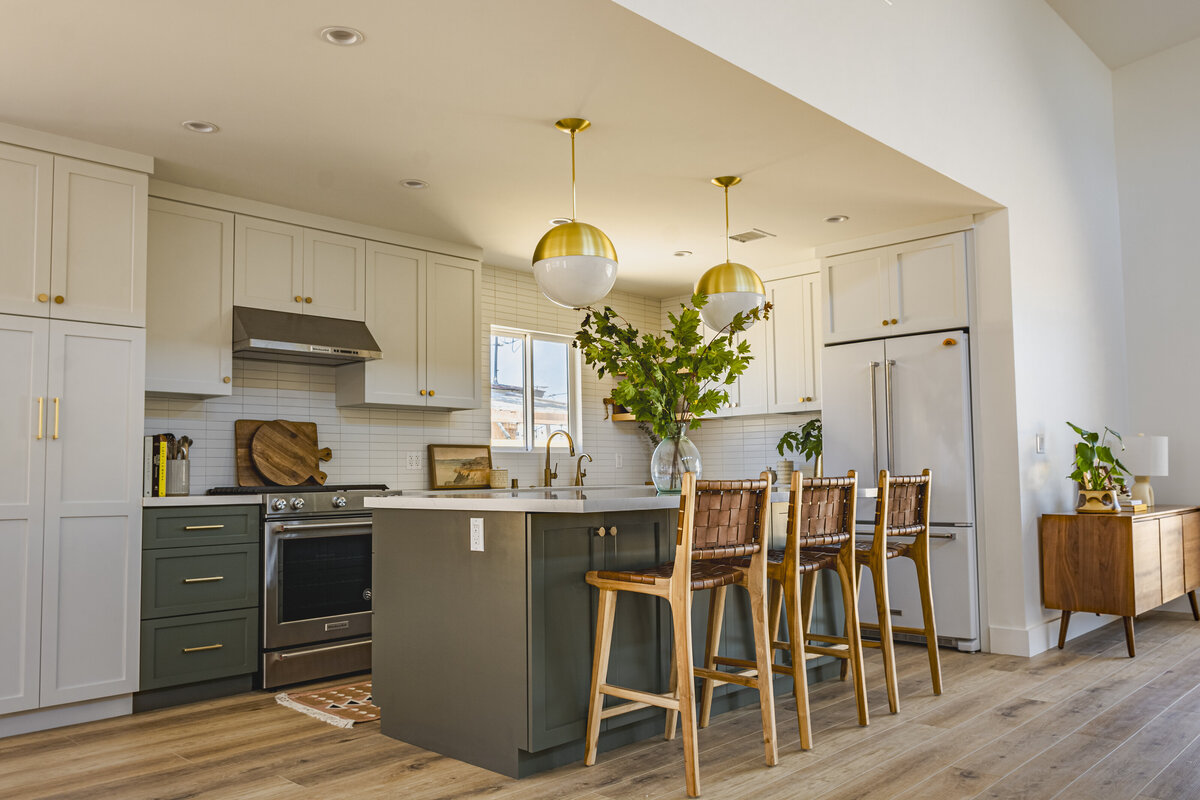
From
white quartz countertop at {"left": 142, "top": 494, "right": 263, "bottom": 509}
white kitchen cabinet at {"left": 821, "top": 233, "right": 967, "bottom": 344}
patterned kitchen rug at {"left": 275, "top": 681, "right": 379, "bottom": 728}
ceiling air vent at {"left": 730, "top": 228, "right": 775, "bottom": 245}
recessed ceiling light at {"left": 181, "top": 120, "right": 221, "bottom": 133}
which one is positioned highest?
recessed ceiling light at {"left": 181, "top": 120, "right": 221, "bottom": 133}

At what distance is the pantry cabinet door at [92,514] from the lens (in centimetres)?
362

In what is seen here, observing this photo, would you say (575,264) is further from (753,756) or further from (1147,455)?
(1147,455)

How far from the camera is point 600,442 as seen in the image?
6855mm

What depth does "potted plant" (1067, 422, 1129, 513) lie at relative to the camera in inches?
193

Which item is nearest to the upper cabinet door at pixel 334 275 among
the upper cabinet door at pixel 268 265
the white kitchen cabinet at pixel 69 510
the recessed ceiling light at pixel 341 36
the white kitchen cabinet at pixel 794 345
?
the upper cabinet door at pixel 268 265

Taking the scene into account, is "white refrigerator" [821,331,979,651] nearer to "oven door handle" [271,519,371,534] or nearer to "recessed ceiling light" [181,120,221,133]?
"oven door handle" [271,519,371,534]

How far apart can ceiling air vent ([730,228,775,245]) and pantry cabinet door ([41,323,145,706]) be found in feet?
10.8

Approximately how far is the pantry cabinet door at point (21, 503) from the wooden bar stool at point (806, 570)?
265cm

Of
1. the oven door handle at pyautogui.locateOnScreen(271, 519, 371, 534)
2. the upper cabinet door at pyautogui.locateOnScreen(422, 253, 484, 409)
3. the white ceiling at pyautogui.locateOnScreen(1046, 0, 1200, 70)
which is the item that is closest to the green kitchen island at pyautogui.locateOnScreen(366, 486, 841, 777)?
the oven door handle at pyautogui.locateOnScreen(271, 519, 371, 534)

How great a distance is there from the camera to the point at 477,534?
3.02 metres

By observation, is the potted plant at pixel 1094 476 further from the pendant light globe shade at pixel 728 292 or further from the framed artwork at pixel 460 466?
the framed artwork at pixel 460 466

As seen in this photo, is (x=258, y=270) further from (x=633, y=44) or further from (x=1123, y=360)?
(x=1123, y=360)

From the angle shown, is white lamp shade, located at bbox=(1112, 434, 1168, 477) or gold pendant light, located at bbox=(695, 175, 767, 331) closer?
gold pendant light, located at bbox=(695, 175, 767, 331)

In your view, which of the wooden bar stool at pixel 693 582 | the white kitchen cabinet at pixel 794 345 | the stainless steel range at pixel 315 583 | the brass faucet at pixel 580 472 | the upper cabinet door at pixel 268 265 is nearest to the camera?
the wooden bar stool at pixel 693 582
